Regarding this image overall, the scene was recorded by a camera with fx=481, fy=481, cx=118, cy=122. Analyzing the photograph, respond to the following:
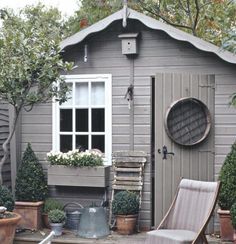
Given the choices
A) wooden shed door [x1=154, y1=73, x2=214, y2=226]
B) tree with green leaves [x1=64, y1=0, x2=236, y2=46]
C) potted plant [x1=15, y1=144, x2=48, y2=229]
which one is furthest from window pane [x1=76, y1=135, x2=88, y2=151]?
tree with green leaves [x1=64, y1=0, x2=236, y2=46]

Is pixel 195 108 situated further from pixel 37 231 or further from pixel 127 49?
pixel 37 231

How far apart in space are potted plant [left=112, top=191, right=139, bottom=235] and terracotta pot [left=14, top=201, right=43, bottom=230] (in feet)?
3.32

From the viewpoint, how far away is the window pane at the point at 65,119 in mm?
6609

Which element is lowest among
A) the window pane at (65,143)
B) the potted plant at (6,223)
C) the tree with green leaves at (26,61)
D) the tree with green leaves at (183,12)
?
the potted plant at (6,223)

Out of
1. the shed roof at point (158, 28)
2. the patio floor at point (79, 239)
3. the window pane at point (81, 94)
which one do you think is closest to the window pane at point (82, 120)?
the window pane at point (81, 94)

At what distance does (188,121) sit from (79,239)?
6.56 ft

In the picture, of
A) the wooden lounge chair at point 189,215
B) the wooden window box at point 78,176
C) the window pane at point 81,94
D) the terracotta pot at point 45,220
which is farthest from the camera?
the window pane at point 81,94

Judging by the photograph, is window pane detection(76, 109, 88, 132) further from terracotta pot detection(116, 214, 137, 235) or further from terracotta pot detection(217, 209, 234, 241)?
terracotta pot detection(217, 209, 234, 241)

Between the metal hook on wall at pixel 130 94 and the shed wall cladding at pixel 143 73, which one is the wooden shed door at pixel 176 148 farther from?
the metal hook on wall at pixel 130 94

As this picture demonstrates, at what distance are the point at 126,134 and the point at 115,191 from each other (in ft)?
2.50

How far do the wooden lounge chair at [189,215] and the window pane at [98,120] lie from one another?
5.13ft

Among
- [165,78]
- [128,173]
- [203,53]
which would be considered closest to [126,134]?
[128,173]

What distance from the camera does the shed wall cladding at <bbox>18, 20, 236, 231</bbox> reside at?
604 cm

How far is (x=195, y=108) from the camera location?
6.11 m
